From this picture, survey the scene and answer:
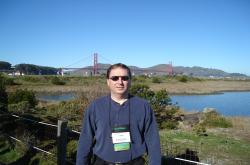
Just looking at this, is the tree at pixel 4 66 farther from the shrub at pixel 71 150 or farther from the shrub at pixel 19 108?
the shrub at pixel 71 150

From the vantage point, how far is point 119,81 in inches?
111

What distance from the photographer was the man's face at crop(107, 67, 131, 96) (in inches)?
111

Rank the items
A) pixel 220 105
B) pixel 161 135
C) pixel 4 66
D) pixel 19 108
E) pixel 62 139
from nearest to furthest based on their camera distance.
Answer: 1. pixel 62 139
2. pixel 161 135
3. pixel 19 108
4. pixel 220 105
5. pixel 4 66

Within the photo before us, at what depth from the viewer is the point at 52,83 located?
55094mm

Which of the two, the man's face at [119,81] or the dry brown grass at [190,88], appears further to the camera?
the dry brown grass at [190,88]

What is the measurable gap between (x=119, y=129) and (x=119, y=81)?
431 millimetres

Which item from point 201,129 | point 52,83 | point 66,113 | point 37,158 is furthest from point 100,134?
point 52,83

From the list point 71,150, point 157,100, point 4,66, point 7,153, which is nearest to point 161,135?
point 157,100

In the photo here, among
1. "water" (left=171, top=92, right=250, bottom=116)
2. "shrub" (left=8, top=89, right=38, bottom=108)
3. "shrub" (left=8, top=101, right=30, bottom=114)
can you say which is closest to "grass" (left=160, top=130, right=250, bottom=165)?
"shrub" (left=8, top=101, right=30, bottom=114)

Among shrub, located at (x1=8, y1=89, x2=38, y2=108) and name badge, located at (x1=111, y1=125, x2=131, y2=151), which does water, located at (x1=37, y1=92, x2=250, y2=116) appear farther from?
name badge, located at (x1=111, y1=125, x2=131, y2=151)

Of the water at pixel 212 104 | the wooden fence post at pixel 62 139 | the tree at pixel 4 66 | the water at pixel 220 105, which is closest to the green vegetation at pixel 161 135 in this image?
the wooden fence post at pixel 62 139

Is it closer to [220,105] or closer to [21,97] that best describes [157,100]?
[21,97]

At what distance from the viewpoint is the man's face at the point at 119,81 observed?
282 cm

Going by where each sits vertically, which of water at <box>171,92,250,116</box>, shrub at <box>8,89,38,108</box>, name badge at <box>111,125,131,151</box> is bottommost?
water at <box>171,92,250,116</box>
